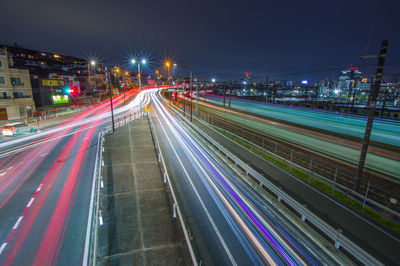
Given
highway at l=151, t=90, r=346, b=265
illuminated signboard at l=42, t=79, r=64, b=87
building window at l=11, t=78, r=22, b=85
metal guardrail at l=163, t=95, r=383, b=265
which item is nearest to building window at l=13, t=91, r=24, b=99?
building window at l=11, t=78, r=22, b=85

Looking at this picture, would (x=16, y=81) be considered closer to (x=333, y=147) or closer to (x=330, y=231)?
(x=330, y=231)

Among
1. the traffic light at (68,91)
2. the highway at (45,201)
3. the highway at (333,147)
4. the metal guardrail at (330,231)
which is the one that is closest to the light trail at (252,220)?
the metal guardrail at (330,231)

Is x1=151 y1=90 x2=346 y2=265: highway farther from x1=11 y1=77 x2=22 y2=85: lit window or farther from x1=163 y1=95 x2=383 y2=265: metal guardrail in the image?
x1=11 y1=77 x2=22 y2=85: lit window

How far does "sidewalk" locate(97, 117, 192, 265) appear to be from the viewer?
774cm

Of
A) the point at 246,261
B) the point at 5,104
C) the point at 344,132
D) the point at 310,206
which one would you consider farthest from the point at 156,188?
the point at 5,104

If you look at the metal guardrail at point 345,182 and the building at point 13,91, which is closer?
the metal guardrail at point 345,182

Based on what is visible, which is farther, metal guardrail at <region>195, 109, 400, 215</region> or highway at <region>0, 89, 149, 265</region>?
metal guardrail at <region>195, 109, 400, 215</region>

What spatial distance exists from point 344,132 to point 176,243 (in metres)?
26.2

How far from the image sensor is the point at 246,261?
7.52 meters

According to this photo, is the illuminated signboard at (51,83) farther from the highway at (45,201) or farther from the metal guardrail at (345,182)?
the metal guardrail at (345,182)

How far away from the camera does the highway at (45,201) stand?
27.1 ft

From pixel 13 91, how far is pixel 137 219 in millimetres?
42172

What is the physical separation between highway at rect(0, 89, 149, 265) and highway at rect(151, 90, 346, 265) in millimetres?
5225

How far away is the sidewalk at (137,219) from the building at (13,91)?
31.2m
